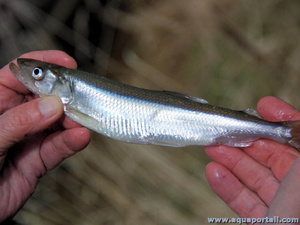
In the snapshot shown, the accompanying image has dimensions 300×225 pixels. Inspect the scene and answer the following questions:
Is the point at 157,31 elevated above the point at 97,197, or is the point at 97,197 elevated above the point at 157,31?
the point at 157,31

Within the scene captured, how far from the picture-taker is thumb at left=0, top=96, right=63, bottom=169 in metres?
1.29

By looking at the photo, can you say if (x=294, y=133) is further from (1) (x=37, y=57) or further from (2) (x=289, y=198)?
(1) (x=37, y=57)

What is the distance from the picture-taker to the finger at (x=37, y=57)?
1.80 meters

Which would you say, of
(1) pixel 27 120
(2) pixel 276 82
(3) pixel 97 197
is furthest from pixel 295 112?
(3) pixel 97 197

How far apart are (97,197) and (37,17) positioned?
2125mm

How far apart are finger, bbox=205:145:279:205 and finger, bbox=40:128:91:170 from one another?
3.12 feet

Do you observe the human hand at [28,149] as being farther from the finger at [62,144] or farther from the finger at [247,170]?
the finger at [247,170]

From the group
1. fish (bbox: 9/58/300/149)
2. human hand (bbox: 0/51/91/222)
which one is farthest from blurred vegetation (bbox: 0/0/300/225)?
fish (bbox: 9/58/300/149)

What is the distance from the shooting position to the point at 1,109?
1803 mm

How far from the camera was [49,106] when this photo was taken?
1.37 m

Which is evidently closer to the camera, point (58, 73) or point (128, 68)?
point (58, 73)

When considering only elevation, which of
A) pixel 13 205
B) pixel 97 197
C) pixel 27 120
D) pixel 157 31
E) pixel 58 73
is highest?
pixel 157 31

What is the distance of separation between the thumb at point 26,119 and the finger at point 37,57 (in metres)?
0.56

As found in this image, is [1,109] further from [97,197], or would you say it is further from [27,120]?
[97,197]
